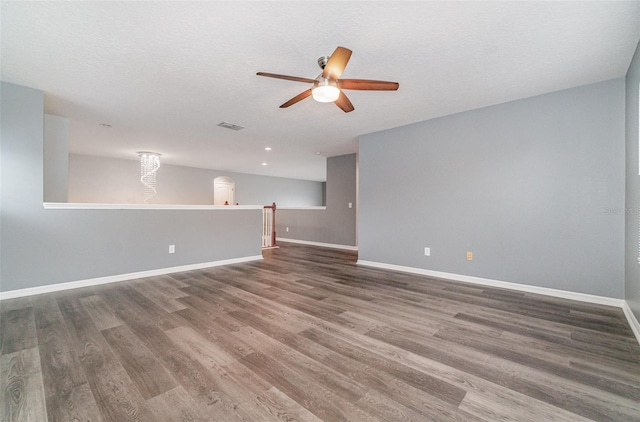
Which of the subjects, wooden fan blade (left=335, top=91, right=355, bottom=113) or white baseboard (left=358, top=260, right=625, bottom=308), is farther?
white baseboard (left=358, top=260, right=625, bottom=308)

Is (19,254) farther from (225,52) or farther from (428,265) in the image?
(428,265)

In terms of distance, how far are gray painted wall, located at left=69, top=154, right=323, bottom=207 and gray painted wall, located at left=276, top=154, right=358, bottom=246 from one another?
12.1ft

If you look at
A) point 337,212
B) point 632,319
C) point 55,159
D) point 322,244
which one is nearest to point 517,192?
point 632,319

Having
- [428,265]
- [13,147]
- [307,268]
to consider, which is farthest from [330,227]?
[13,147]

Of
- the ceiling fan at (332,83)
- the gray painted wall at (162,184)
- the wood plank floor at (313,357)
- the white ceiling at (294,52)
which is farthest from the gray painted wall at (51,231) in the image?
the gray painted wall at (162,184)

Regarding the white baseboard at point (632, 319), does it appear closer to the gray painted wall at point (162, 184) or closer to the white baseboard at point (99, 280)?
the white baseboard at point (99, 280)

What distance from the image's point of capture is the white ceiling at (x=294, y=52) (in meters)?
1.89

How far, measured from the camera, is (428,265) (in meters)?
4.10

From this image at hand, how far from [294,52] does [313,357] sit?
2.51 metres

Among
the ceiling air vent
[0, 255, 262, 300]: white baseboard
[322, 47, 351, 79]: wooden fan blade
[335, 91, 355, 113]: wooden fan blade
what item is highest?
the ceiling air vent

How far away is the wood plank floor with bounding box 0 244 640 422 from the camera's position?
1332 mm

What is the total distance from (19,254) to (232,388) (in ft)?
11.1

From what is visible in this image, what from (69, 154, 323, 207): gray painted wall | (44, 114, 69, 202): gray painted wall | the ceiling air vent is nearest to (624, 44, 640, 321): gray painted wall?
the ceiling air vent

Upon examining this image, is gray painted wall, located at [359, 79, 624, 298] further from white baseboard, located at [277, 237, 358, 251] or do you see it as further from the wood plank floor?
white baseboard, located at [277, 237, 358, 251]
